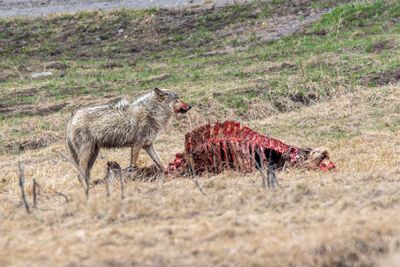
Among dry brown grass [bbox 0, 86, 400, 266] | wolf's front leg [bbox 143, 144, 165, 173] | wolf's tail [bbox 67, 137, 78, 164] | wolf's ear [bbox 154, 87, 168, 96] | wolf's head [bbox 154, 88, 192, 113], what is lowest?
wolf's front leg [bbox 143, 144, 165, 173]

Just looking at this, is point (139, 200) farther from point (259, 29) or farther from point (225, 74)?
point (259, 29)

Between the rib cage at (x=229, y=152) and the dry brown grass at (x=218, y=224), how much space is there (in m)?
0.71

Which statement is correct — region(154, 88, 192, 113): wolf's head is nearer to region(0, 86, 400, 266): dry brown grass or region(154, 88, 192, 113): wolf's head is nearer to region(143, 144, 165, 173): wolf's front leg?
region(143, 144, 165, 173): wolf's front leg

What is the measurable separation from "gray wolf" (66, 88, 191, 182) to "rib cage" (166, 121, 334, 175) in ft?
2.07

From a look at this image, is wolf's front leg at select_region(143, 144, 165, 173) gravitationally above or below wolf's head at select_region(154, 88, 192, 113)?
below

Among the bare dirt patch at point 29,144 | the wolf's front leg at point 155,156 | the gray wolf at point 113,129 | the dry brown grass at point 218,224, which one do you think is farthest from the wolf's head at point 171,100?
the bare dirt patch at point 29,144

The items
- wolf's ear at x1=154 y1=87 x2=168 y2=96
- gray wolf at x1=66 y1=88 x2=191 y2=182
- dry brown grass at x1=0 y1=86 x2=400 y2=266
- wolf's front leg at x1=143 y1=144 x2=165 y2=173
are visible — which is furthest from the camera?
wolf's ear at x1=154 y1=87 x2=168 y2=96

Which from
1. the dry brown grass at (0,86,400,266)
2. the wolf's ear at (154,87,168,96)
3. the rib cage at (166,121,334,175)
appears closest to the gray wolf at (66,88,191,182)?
the wolf's ear at (154,87,168,96)

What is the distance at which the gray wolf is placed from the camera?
38.3 feet

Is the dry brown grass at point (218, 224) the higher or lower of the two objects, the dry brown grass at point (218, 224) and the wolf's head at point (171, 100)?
the higher

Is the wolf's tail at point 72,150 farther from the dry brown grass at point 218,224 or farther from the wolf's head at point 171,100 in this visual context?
the dry brown grass at point 218,224

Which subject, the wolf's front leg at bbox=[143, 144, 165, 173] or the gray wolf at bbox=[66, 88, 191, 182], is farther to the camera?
the wolf's front leg at bbox=[143, 144, 165, 173]

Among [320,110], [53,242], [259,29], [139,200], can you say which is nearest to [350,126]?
[320,110]

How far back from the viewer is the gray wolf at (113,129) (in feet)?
38.3
